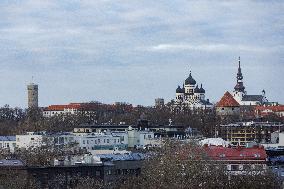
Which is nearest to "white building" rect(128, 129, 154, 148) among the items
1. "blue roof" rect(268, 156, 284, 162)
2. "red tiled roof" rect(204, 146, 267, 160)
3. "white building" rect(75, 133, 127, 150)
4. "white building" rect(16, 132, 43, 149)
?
"white building" rect(75, 133, 127, 150)

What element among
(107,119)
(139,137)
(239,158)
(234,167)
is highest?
(107,119)

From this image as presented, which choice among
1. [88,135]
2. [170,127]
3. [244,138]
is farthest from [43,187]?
[170,127]

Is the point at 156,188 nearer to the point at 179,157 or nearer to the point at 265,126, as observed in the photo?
the point at 179,157

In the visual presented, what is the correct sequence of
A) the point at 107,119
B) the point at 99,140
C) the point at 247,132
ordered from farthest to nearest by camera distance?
the point at 107,119, the point at 247,132, the point at 99,140

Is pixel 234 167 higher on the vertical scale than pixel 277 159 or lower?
lower

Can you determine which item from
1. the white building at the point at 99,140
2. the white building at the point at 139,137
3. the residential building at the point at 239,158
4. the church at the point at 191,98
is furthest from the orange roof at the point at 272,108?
the residential building at the point at 239,158

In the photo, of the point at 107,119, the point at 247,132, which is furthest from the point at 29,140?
the point at 107,119

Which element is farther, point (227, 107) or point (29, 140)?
point (227, 107)

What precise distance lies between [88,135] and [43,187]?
4886 centimetres

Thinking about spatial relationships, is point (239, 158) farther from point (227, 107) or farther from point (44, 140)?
point (227, 107)

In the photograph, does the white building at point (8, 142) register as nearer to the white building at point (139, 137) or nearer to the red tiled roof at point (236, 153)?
the white building at point (139, 137)

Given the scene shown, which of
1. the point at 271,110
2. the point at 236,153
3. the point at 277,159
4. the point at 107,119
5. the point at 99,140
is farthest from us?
the point at 271,110

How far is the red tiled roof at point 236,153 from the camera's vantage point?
67062 mm

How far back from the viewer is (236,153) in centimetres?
6781
